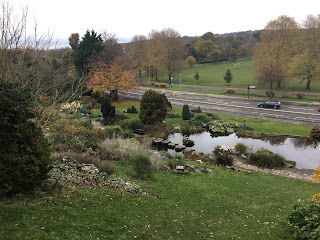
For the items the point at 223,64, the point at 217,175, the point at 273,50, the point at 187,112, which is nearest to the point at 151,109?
the point at 187,112

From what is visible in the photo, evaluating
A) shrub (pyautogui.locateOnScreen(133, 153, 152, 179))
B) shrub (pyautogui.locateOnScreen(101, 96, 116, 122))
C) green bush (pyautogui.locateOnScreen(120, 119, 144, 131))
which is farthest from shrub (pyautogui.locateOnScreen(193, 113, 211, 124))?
shrub (pyautogui.locateOnScreen(133, 153, 152, 179))

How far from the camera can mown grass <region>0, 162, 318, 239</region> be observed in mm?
7242

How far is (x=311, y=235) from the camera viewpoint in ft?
26.9

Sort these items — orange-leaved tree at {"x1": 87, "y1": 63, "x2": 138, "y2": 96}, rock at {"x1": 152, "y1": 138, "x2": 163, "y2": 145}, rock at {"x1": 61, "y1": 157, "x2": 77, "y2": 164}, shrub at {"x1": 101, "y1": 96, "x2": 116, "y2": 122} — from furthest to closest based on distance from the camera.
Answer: orange-leaved tree at {"x1": 87, "y1": 63, "x2": 138, "y2": 96} < shrub at {"x1": 101, "y1": 96, "x2": 116, "y2": 122} < rock at {"x1": 152, "y1": 138, "x2": 163, "y2": 145} < rock at {"x1": 61, "y1": 157, "x2": 77, "y2": 164}

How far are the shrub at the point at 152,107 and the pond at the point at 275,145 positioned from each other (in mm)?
2517

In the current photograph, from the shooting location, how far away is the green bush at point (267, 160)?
60.9ft

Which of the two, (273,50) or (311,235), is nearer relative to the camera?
(311,235)

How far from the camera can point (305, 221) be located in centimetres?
902

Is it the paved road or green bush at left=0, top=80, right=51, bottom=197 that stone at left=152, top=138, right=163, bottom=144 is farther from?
green bush at left=0, top=80, right=51, bottom=197

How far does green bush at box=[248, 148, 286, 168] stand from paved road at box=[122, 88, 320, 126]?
1262 centimetres

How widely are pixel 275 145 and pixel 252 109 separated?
14334 millimetres

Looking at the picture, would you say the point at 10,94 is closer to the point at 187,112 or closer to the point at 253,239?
the point at 253,239

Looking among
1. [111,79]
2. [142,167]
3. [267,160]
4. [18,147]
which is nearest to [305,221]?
[142,167]

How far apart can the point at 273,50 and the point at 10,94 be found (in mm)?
53371
